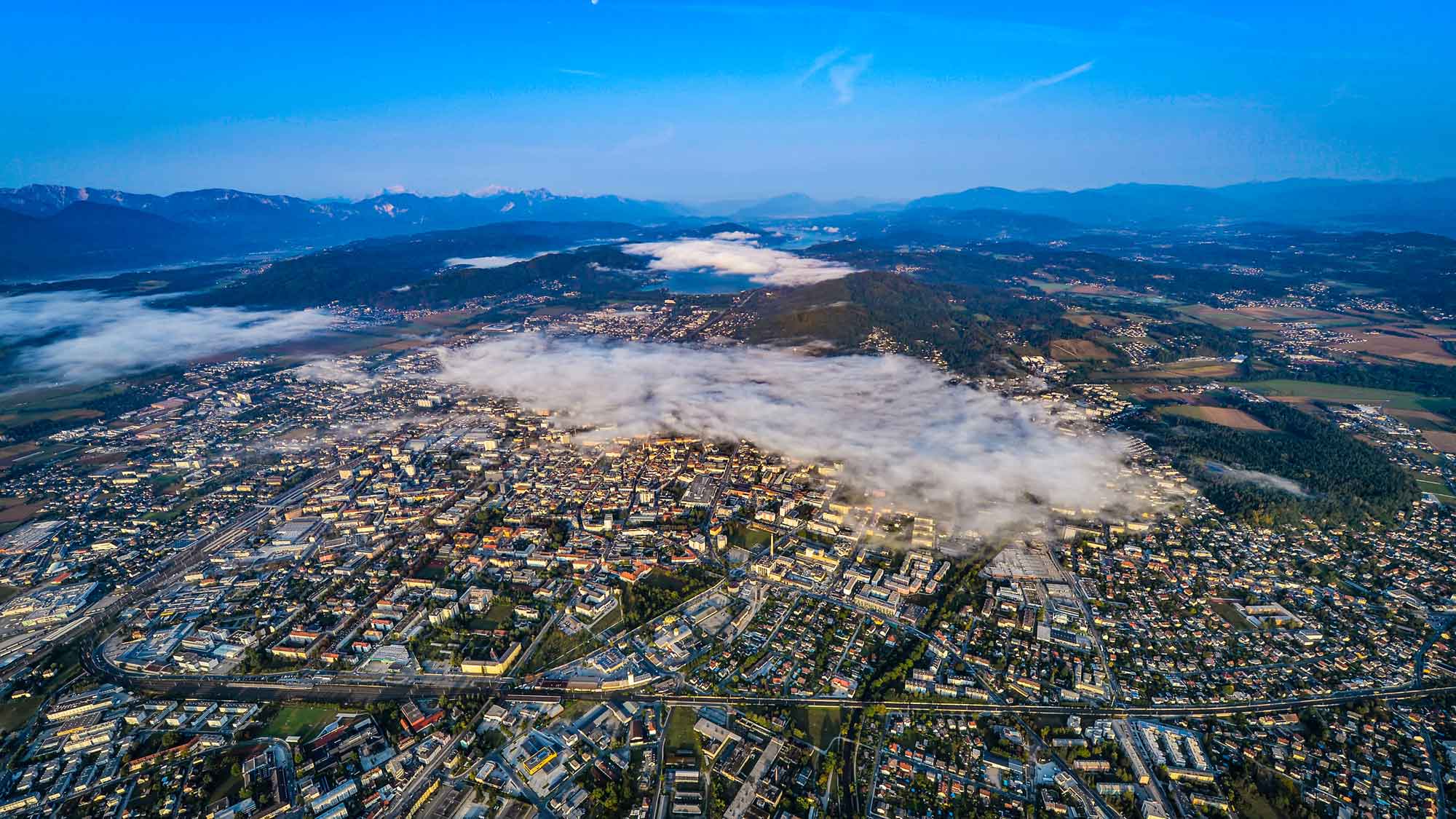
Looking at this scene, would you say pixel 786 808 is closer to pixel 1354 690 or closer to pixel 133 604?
Answer: pixel 1354 690

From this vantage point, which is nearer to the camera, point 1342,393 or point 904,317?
point 1342,393

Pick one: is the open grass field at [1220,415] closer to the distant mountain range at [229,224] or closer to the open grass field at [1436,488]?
the open grass field at [1436,488]

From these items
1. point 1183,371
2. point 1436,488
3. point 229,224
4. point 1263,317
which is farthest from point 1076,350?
point 229,224

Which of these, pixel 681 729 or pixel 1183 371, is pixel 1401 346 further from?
pixel 681 729

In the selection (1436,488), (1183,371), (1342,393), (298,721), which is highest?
(1183,371)

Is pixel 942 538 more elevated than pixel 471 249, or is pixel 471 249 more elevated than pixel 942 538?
pixel 471 249

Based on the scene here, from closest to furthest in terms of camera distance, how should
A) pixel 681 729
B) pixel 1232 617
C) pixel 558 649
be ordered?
pixel 681 729
pixel 558 649
pixel 1232 617

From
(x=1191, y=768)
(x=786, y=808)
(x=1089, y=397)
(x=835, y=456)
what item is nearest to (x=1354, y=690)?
(x=1191, y=768)
